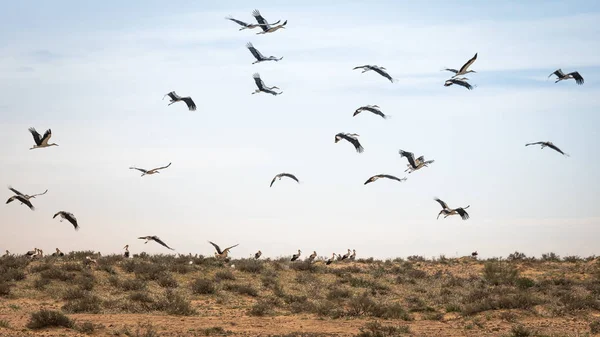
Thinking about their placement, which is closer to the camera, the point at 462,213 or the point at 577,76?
the point at 462,213

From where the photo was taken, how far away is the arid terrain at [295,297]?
2266 cm

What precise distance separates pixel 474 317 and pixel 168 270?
1209 cm

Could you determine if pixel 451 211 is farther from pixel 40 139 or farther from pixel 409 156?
pixel 40 139

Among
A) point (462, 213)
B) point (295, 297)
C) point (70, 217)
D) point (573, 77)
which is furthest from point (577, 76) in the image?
point (70, 217)

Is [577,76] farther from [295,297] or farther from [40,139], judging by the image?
[40,139]

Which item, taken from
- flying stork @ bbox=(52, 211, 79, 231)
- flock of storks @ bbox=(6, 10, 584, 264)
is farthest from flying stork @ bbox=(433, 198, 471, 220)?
flying stork @ bbox=(52, 211, 79, 231)

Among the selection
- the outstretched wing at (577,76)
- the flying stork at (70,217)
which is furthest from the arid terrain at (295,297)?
the outstretched wing at (577,76)

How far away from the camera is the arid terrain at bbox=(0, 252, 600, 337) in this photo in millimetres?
22656

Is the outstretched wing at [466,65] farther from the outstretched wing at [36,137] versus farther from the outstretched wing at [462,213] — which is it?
the outstretched wing at [36,137]

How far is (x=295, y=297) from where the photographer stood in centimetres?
2719

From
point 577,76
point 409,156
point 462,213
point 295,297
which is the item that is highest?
point 577,76

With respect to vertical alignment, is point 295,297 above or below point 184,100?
below

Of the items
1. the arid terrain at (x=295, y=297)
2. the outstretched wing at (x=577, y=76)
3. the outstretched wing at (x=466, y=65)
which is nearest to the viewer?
the arid terrain at (x=295, y=297)

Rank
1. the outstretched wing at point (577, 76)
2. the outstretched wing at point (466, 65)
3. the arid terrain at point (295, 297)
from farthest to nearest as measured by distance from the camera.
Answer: the outstretched wing at point (577, 76) → the outstretched wing at point (466, 65) → the arid terrain at point (295, 297)
